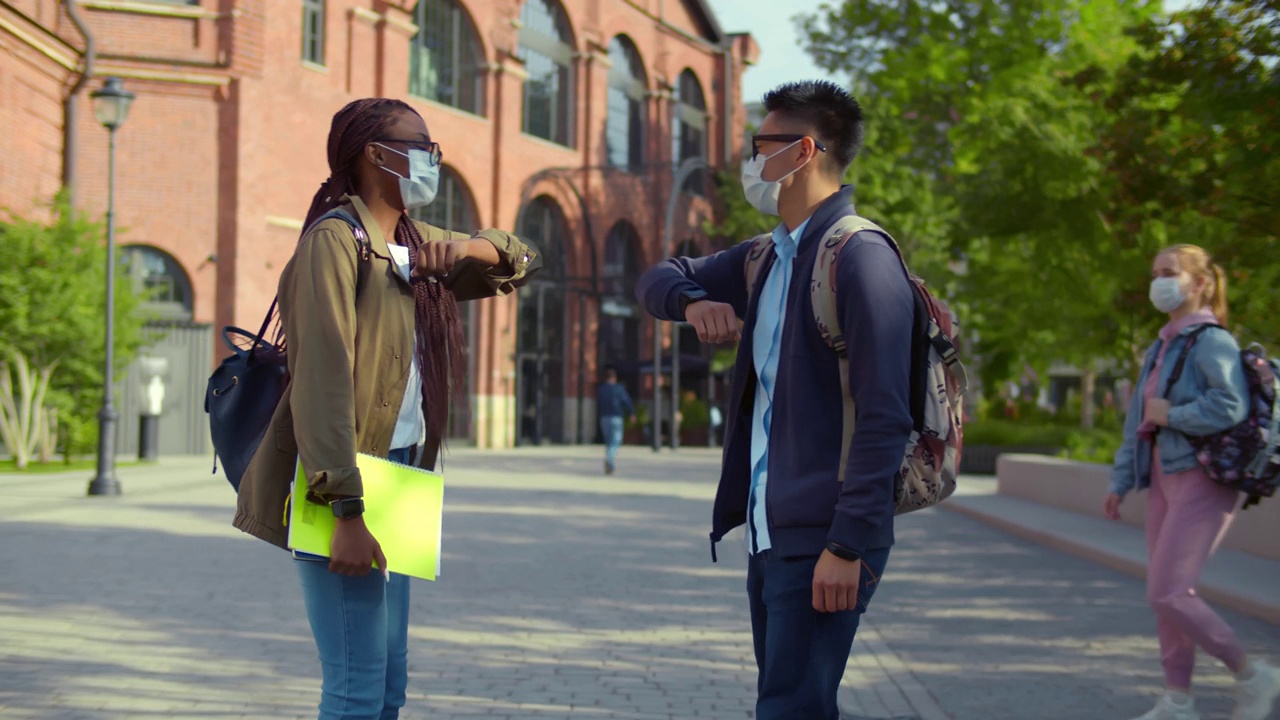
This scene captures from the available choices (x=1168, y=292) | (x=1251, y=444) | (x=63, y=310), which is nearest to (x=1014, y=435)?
(x=63, y=310)

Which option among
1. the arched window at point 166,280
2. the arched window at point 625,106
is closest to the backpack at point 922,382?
the arched window at point 166,280

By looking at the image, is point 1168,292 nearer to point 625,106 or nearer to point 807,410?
point 807,410

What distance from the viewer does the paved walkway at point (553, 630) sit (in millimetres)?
5977

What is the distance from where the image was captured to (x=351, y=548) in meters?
3.24

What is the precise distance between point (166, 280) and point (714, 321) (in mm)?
27076

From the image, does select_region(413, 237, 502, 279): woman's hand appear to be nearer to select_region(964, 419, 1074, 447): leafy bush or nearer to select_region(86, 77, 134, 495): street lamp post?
select_region(86, 77, 134, 495): street lamp post

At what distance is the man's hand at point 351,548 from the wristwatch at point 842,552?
3.43 feet

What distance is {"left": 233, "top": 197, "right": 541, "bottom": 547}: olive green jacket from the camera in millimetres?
3193

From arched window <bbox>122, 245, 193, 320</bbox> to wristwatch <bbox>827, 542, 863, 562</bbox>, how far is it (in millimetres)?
27117

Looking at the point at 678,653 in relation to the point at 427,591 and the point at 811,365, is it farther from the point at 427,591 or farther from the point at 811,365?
the point at 811,365

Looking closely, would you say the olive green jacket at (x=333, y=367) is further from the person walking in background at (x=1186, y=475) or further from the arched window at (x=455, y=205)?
the arched window at (x=455, y=205)

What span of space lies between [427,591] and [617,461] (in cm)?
2172

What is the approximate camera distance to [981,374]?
113ft

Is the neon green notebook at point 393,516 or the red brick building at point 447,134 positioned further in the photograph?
the red brick building at point 447,134
